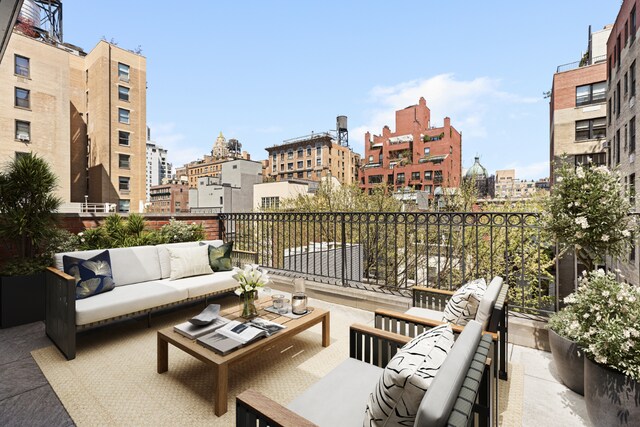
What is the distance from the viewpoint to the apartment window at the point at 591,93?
20250 millimetres

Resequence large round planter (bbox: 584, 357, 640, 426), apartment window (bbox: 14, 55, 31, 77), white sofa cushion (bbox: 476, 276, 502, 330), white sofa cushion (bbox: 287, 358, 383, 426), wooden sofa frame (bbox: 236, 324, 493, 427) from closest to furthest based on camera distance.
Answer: wooden sofa frame (bbox: 236, 324, 493, 427), white sofa cushion (bbox: 287, 358, 383, 426), large round planter (bbox: 584, 357, 640, 426), white sofa cushion (bbox: 476, 276, 502, 330), apartment window (bbox: 14, 55, 31, 77)

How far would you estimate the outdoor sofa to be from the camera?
9.61 feet

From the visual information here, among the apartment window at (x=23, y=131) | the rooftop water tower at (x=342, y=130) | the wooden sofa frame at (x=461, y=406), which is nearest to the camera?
the wooden sofa frame at (x=461, y=406)

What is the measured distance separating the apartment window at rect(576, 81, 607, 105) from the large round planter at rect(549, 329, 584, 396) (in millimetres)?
26688

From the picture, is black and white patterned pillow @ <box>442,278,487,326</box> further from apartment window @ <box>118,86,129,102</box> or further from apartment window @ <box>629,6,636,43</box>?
apartment window @ <box>118,86,129,102</box>

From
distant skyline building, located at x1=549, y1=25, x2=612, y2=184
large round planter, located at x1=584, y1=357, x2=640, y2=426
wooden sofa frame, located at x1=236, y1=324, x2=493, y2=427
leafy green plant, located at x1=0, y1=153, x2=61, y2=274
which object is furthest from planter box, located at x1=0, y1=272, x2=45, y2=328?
distant skyline building, located at x1=549, y1=25, x2=612, y2=184

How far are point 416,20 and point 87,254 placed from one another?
8.16 meters

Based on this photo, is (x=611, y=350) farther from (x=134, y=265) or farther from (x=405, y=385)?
(x=134, y=265)

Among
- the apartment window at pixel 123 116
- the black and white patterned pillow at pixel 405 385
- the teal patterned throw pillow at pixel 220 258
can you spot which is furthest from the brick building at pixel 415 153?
the black and white patterned pillow at pixel 405 385

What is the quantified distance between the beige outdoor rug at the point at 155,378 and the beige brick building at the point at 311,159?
1907 inches

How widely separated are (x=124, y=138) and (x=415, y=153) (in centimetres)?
3614

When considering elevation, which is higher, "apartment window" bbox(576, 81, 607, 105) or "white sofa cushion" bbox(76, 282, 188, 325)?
"apartment window" bbox(576, 81, 607, 105)

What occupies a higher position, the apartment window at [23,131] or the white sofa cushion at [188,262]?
the apartment window at [23,131]

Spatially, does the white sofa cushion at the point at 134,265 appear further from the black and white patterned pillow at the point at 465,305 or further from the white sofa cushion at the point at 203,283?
the black and white patterned pillow at the point at 465,305
